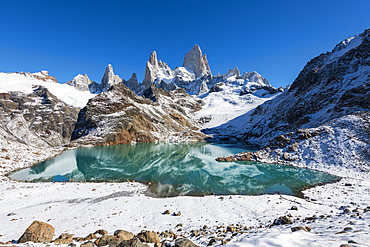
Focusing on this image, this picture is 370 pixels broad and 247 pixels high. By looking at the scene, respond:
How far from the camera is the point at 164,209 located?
1734cm

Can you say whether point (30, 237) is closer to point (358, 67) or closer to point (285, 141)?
point (285, 141)

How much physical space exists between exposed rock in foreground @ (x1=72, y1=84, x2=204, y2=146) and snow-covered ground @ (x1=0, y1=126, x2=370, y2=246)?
77852 mm

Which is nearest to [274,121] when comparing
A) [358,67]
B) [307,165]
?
[358,67]

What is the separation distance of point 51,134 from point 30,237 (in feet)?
742

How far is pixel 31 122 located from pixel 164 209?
780 ft

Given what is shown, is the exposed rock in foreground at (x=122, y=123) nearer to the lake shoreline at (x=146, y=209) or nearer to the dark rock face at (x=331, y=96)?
the dark rock face at (x=331, y=96)

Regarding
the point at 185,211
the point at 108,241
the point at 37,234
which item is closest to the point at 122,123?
the point at 185,211

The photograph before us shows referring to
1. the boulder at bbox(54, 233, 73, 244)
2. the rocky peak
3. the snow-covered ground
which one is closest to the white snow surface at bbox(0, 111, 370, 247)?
the snow-covered ground

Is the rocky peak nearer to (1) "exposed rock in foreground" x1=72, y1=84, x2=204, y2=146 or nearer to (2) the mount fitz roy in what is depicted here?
(2) the mount fitz roy

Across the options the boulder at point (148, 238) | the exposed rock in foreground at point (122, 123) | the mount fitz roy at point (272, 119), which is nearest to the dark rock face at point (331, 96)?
the mount fitz roy at point (272, 119)

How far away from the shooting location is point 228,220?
14.7 m

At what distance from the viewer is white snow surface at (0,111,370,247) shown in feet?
29.6

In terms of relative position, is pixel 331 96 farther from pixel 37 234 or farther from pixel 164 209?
pixel 37 234

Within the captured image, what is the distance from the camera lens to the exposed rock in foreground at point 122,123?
100375mm
